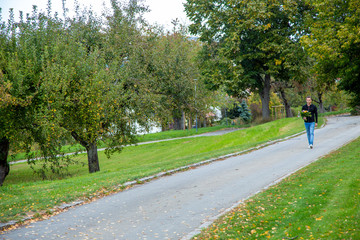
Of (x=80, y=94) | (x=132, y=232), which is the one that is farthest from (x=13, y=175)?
(x=132, y=232)

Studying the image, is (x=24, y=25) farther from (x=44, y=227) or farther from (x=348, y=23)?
(x=348, y=23)

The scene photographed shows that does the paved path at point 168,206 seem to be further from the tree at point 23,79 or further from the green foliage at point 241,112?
the green foliage at point 241,112

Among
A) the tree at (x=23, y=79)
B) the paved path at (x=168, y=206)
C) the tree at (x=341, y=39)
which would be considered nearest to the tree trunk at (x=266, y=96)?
the tree at (x=341, y=39)

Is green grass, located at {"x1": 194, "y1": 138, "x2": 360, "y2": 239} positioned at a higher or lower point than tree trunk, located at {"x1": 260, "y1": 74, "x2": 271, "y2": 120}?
lower

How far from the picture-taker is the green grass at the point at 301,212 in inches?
212

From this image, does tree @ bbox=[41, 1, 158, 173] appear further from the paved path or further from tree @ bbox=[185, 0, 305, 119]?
tree @ bbox=[185, 0, 305, 119]

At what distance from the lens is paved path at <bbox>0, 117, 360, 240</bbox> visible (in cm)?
632

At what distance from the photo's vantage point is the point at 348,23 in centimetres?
1741

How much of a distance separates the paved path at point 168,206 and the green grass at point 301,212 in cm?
57

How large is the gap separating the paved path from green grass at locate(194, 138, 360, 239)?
57cm

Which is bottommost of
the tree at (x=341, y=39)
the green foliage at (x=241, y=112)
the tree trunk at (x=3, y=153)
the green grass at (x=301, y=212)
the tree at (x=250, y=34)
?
the green grass at (x=301, y=212)

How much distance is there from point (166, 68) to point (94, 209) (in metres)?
14.8

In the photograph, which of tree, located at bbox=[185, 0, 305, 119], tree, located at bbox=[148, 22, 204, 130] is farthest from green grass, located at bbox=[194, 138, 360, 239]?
tree, located at bbox=[185, 0, 305, 119]

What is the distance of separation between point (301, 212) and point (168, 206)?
2866 mm
